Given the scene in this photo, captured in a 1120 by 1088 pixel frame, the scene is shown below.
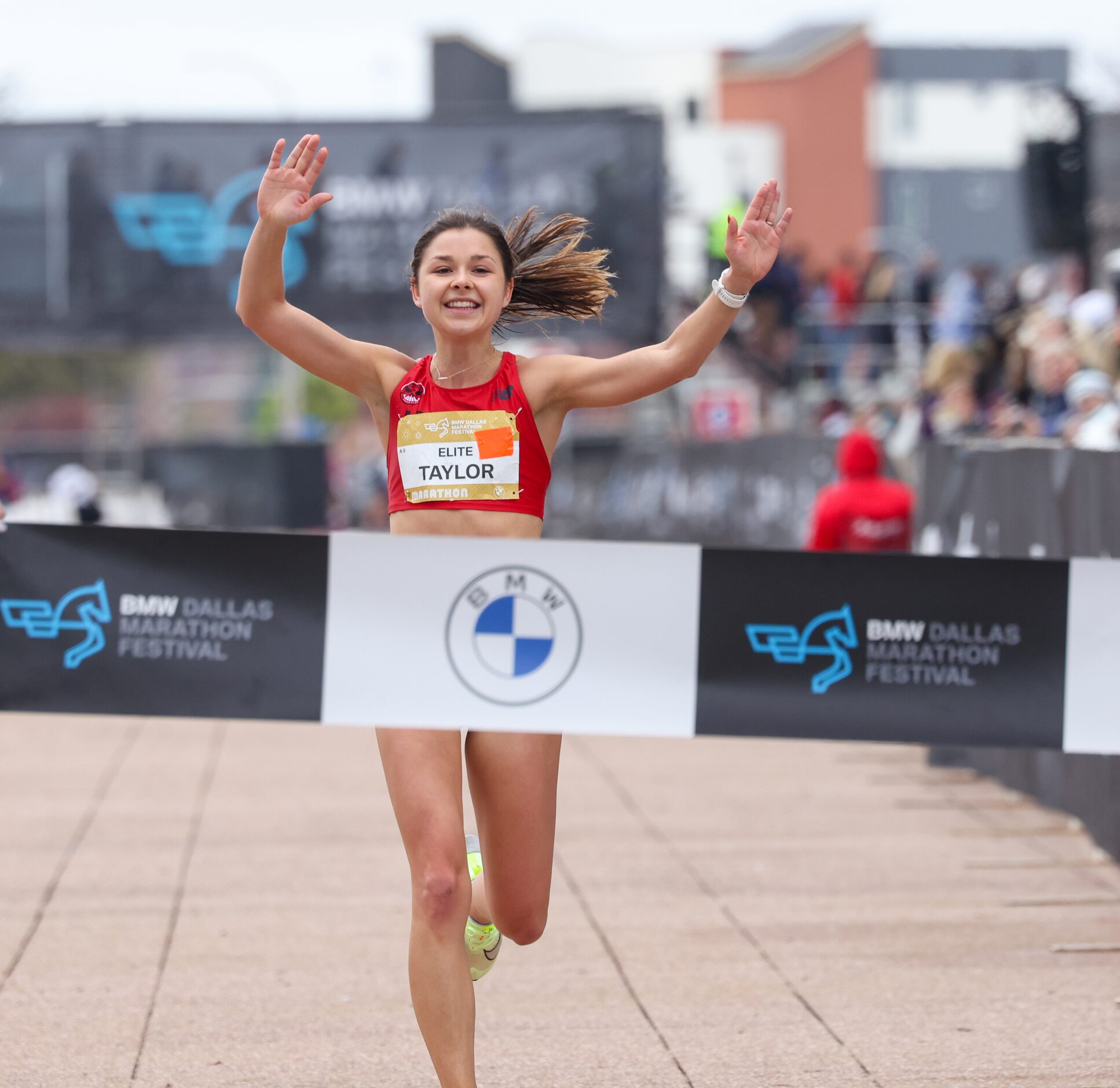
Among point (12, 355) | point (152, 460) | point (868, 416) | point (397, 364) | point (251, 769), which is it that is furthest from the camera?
point (12, 355)

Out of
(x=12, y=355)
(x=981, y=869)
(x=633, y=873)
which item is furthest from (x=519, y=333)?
(x=12, y=355)

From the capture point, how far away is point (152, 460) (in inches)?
1259

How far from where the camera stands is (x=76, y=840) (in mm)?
8570

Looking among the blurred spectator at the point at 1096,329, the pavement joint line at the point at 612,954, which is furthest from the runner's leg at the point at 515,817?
the blurred spectator at the point at 1096,329

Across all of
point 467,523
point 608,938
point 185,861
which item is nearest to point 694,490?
point 185,861

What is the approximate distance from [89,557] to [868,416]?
33.5 feet

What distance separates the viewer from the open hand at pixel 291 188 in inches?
179

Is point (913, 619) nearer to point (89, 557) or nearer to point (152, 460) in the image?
point (89, 557)

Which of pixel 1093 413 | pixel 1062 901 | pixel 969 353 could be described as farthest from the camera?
pixel 969 353

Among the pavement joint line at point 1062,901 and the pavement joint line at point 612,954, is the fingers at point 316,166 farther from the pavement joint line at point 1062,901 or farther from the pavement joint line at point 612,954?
the pavement joint line at point 1062,901

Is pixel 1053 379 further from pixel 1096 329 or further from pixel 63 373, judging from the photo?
pixel 63 373

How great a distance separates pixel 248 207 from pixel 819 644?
14.4 m

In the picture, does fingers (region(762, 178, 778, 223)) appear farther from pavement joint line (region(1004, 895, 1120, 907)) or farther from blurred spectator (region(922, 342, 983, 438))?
blurred spectator (region(922, 342, 983, 438))

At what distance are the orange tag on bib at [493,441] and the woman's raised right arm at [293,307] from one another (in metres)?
0.31
